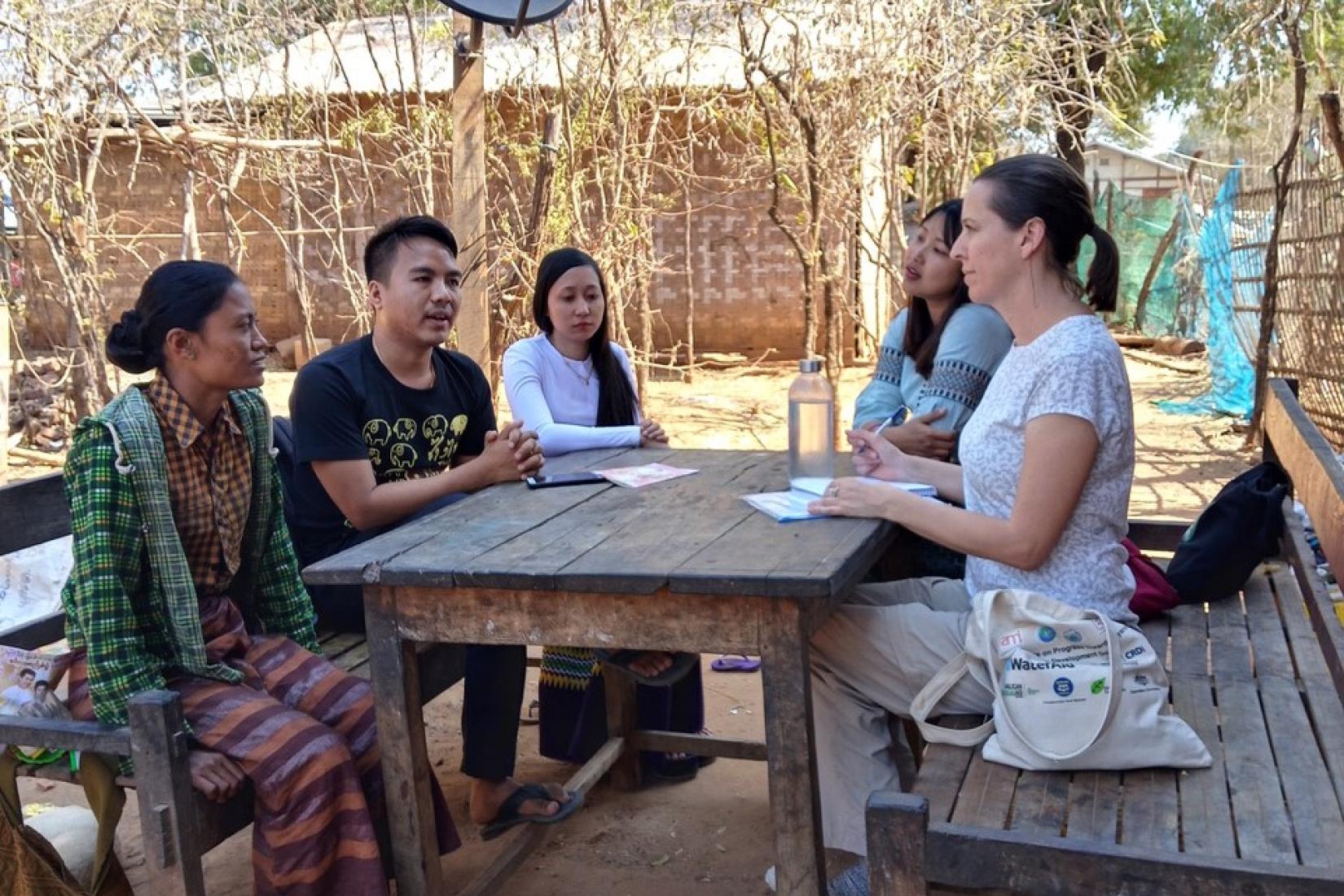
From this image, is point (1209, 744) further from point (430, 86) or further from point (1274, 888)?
point (430, 86)

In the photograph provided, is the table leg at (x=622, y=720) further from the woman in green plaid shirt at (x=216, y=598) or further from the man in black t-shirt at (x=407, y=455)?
the woman in green plaid shirt at (x=216, y=598)

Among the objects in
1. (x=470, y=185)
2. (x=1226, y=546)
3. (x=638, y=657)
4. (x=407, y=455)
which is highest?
(x=470, y=185)

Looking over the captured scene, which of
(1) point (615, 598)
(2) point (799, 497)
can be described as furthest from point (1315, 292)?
(1) point (615, 598)

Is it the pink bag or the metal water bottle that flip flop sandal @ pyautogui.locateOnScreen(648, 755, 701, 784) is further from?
the pink bag

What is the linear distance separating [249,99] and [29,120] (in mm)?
1809

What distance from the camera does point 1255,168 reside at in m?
9.86

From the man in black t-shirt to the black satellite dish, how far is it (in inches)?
37.8

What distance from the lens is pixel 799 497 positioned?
285 cm

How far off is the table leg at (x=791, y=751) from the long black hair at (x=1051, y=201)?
0.86 meters

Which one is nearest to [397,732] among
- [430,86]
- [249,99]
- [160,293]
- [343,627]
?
[343,627]

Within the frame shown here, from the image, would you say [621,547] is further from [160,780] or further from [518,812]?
[518,812]

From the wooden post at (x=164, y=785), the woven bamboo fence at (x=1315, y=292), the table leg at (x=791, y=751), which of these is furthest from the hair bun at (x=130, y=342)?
the woven bamboo fence at (x=1315, y=292)

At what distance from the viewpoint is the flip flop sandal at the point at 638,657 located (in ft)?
10.2

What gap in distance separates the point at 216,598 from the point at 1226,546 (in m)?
2.41
